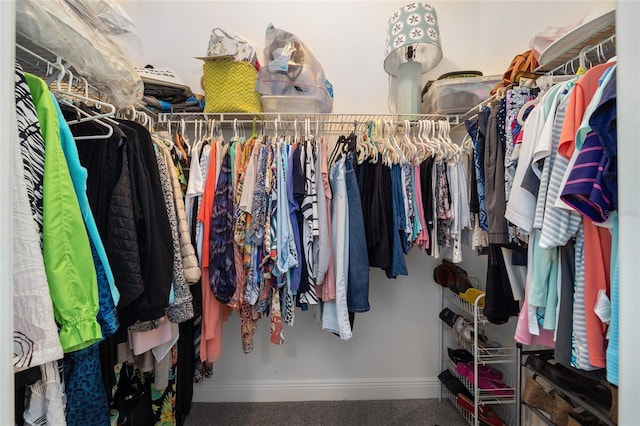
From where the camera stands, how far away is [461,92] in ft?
4.88

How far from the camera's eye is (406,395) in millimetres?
1823

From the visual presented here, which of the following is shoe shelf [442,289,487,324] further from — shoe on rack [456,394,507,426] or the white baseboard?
the white baseboard

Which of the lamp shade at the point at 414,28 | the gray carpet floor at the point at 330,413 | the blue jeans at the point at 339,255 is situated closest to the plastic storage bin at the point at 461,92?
the lamp shade at the point at 414,28

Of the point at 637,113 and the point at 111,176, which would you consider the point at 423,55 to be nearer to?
the point at 637,113

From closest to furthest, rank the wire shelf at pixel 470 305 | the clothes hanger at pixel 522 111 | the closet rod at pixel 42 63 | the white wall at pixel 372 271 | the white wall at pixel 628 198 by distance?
the white wall at pixel 628 198 → the closet rod at pixel 42 63 → the clothes hanger at pixel 522 111 → the wire shelf at pixel 470 305 → the white wall at pixel 372 271

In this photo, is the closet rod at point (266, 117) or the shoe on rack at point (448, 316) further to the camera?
the shoe on rack at point (448, 316)

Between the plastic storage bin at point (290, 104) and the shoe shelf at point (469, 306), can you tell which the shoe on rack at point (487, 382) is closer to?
the shoe shelf at point (469, 306)

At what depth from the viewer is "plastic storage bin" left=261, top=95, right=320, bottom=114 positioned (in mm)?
1470

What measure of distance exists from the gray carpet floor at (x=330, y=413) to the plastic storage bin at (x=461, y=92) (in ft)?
6.04

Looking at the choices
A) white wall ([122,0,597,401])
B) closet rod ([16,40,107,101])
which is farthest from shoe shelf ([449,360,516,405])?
closet rod ([16,40,107,101])

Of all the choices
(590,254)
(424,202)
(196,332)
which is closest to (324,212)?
(424,202)

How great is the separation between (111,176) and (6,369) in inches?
26.6

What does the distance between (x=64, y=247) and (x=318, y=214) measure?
0.84 metres

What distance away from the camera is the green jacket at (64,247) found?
0.57 metres
